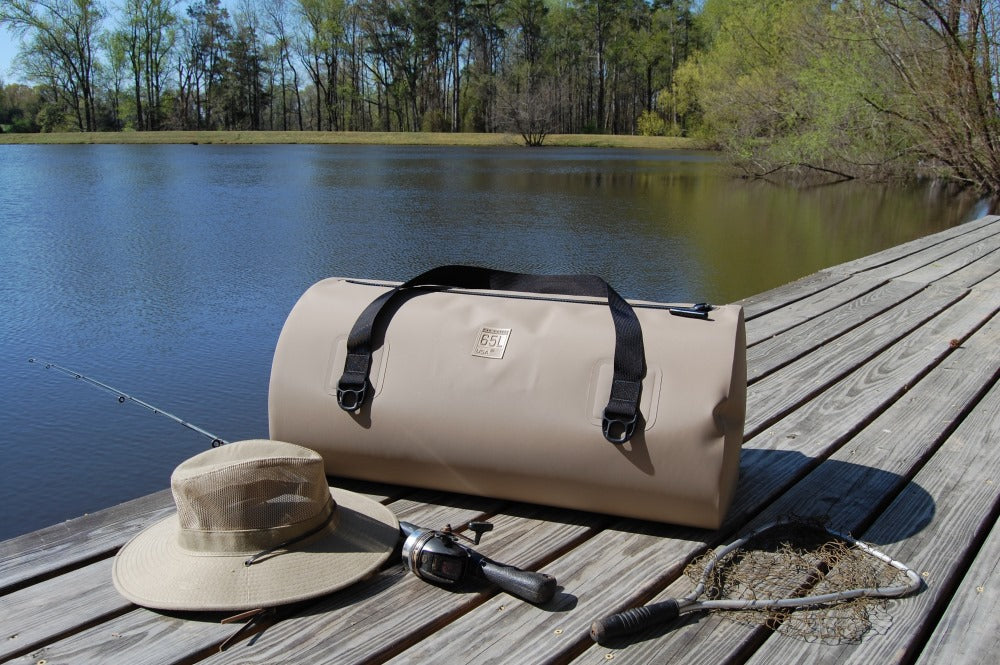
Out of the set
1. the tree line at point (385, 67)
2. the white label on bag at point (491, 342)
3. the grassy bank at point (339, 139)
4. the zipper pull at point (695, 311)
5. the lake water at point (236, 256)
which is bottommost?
the lake water at point (236, 256)

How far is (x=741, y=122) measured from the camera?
81.8 ft

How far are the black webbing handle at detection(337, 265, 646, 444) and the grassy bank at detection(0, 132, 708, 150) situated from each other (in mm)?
45908

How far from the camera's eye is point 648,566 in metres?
1.79

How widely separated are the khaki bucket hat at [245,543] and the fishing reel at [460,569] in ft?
0.32

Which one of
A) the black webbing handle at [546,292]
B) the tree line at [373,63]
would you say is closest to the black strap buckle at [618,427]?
the black webbing handle at [546,292]

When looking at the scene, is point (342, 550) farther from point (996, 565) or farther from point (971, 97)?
point (971, 97)

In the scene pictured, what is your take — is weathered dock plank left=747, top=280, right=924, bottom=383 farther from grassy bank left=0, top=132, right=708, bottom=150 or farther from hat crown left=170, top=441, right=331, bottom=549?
grassy bank left=0, top=132, right=708, bottom=150

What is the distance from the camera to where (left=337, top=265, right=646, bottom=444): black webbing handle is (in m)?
1.82

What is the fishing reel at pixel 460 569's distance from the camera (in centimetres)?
164

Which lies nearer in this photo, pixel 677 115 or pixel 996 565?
pixel 996 565

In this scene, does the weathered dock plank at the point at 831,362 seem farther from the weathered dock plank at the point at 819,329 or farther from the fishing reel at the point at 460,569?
the fishing reel at the point at 460,569

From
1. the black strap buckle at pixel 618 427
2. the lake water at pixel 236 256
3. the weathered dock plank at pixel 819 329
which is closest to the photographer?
the black strap buckle at pixel 618 427

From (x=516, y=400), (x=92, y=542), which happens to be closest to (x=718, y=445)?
(x=516, y=400)

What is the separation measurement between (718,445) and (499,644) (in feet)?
2.01
